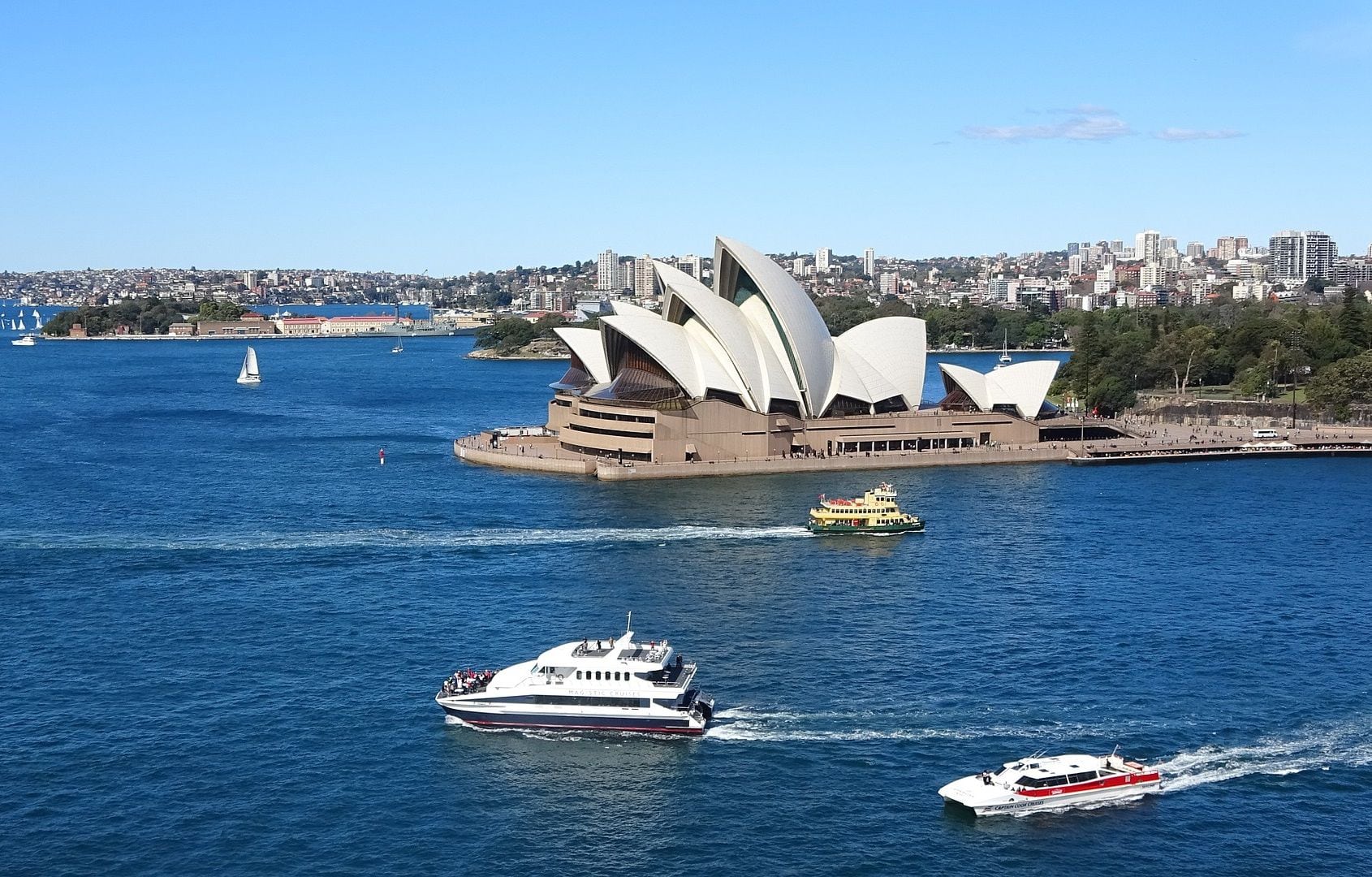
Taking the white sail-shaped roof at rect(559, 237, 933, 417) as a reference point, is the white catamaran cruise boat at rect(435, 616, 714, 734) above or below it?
below

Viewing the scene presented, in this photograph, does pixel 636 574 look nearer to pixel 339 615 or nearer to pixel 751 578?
pixel 751 578

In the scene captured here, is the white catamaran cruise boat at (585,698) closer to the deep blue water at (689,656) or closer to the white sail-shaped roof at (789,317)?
the deep blue water at (689,656)

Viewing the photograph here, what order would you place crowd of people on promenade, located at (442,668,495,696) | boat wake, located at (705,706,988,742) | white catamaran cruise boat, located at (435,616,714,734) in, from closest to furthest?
1. boat wake, located at (705,706,988,742)
2. white catamaran cruise boat, located at (435,616,714,734)
3. crowd of people on promenade, located at (442,668,495,696)

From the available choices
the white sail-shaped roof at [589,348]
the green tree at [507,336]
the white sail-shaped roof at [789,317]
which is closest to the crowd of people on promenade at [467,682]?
the white sail-shaped roof at [789,317]

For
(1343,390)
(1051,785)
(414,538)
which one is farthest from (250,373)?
(1051,785)

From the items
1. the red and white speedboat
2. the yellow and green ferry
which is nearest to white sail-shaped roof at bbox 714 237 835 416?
the yellow and green ferry

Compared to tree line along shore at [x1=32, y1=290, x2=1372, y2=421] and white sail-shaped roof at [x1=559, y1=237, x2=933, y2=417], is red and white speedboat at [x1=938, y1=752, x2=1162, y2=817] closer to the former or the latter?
white sail-shaped roof at [x1=559, y1=237, x2=933, y2=417]
